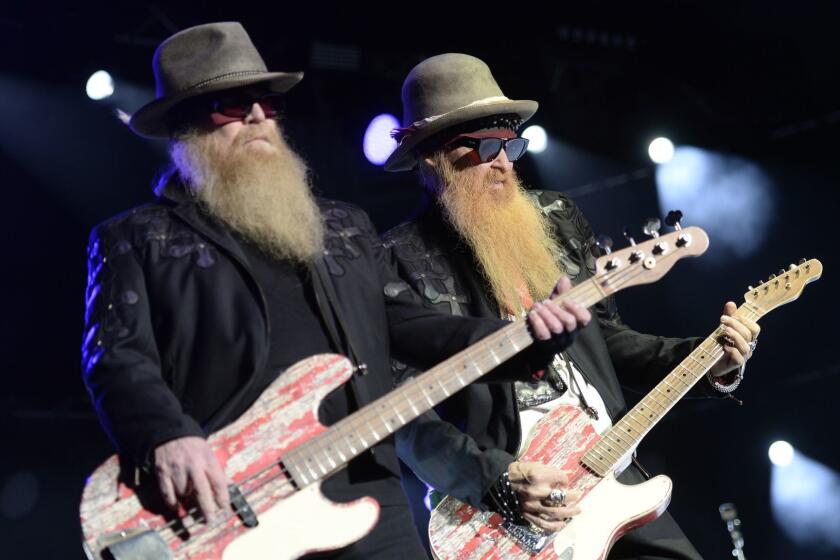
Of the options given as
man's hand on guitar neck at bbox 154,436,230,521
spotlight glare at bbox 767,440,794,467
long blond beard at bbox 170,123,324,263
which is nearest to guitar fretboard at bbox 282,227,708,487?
man's hand on guitar neck at bbox 154,436,230,521

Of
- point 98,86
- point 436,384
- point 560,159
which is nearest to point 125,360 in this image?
point 436,384

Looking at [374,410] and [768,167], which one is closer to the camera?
[374,410]

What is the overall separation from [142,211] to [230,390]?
2.41ft

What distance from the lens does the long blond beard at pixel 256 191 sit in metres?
3.24

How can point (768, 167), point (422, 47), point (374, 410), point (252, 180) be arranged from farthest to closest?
point (768, 167) < point (422, 47) < point (252, 180) < point (374, 410)

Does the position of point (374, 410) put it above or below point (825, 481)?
above

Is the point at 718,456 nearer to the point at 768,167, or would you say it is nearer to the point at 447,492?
the point at 768,167

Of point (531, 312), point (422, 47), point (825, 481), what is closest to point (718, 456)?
point (825, 481)

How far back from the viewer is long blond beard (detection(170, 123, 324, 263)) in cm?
324

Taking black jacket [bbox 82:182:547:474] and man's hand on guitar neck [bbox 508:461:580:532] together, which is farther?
man's hand on guitar neck [bbox 508:461:580:532]

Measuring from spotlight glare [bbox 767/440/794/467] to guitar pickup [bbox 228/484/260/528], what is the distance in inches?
283

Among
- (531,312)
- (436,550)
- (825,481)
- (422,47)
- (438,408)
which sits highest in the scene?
(422,47)

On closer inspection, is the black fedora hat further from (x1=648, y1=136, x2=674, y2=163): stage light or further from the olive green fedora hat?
(x1=648, y1=136, x2=674, y2=163): stage light

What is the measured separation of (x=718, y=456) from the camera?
29.0 ft
